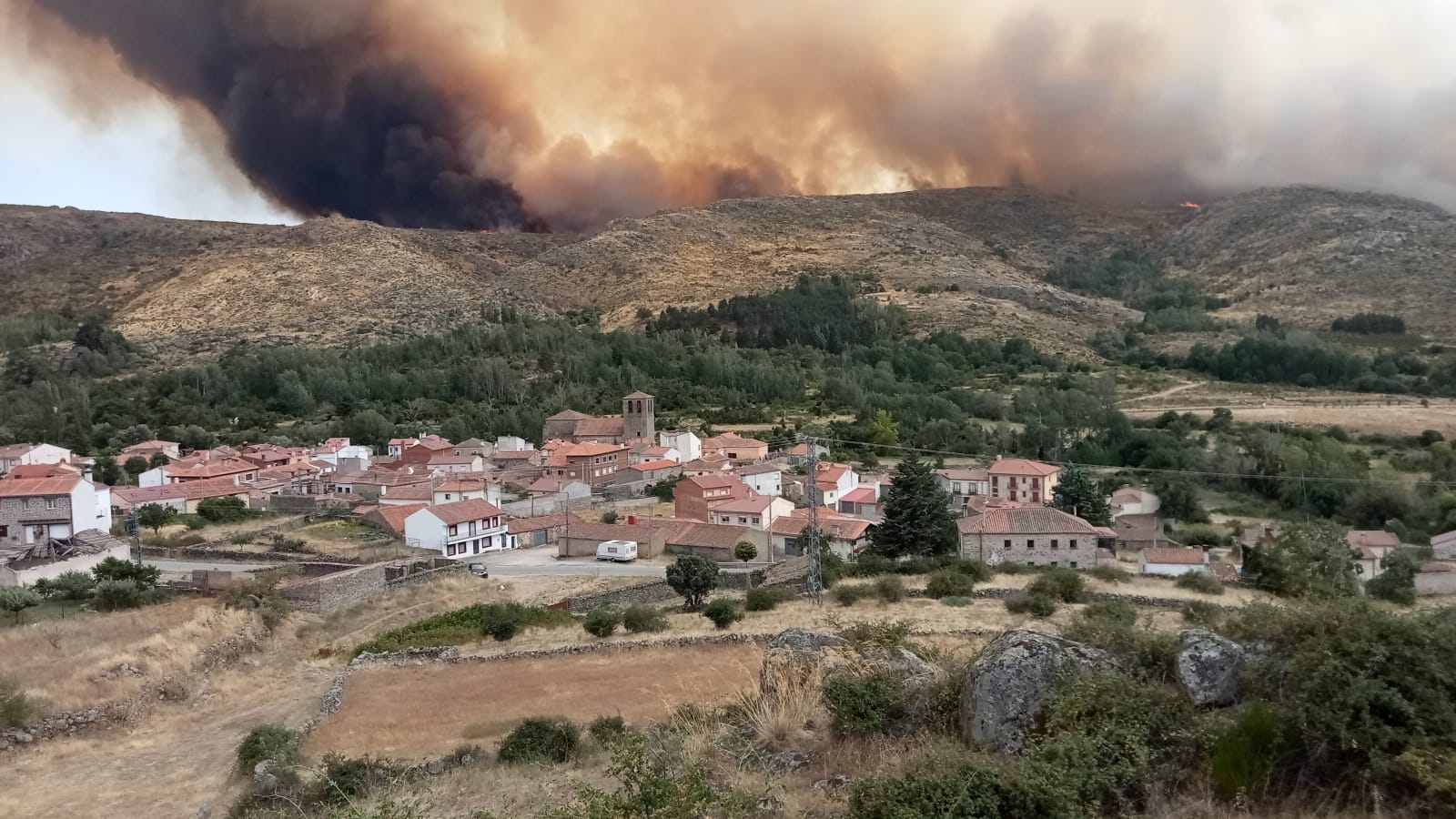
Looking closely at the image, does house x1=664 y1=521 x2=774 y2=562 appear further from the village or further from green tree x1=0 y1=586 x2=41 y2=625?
green tree x1=0 y1=586 x2=41 y2=625

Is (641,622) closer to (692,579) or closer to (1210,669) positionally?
(692,579)

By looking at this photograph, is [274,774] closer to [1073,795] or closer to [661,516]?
[1073,795]

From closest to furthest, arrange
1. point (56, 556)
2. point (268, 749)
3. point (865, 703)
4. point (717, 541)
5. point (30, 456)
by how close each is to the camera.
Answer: point (865, 703), point (268, 749), point (56, 556), point (717, 541), point (30, 456)

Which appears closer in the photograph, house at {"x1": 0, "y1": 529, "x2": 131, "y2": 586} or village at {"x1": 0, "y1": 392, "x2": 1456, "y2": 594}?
house at {"x1": 0, "y1": 529, "x2": 131, "y2": 586}

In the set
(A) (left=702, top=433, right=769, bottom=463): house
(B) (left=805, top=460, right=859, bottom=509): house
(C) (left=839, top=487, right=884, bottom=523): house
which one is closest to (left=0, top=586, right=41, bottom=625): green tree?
(B) (left=805, top=460, right=859, bottom=509): house

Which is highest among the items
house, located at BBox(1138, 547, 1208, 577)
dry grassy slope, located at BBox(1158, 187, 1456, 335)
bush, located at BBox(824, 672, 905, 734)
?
dry grassy slope, located at BBox(1158, 187, 1456, 335)

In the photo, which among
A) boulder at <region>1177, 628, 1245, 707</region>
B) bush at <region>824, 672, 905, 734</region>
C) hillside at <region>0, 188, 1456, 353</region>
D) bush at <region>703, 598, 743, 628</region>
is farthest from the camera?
hillside at <region>0, 188, 1456, 353</region>

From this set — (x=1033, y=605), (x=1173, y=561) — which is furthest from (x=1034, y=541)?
(x=1033, y=605)
